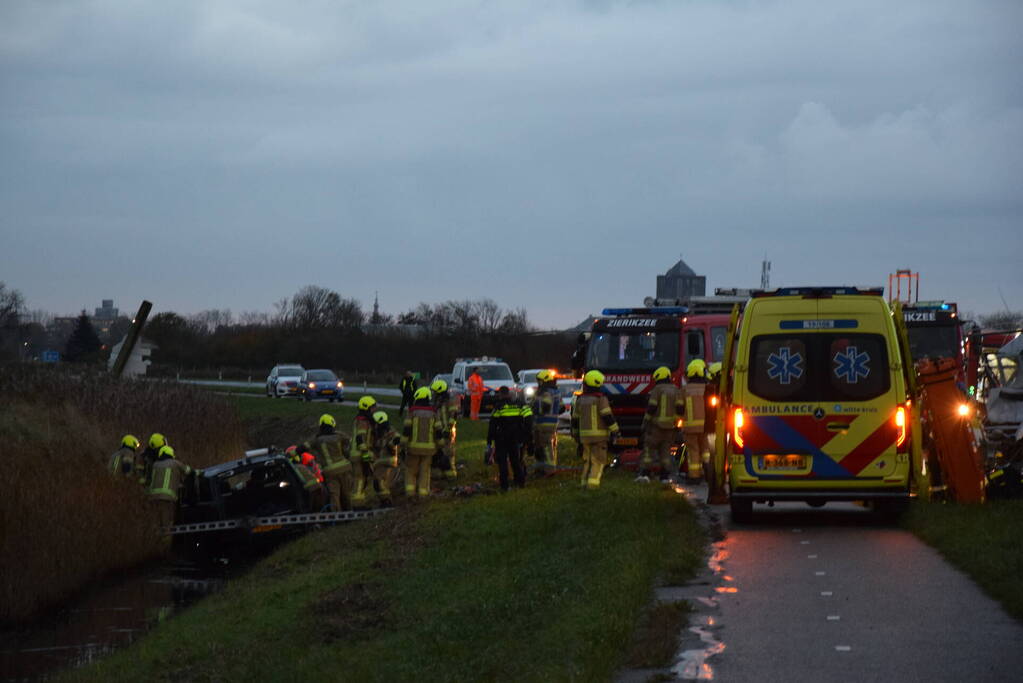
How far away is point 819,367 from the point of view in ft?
44.7

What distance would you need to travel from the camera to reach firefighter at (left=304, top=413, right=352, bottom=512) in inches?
861

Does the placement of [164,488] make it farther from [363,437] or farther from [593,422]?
[593,422]

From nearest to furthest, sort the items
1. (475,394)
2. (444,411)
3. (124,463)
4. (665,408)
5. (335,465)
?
(665,408) < (444,411) < (124,463) < (335,465) < (475,394)

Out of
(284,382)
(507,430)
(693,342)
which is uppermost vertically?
(693,342)

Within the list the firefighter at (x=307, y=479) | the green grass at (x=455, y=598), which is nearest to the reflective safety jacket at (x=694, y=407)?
the green grass at (x=455, y=598)

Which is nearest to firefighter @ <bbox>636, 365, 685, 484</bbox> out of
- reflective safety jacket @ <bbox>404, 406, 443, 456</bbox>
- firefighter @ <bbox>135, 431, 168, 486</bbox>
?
reflective safety jacket @ <bbox>404, 406, 443, 456</bbox>

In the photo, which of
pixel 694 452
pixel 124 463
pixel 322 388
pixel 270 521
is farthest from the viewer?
pixel 322 388

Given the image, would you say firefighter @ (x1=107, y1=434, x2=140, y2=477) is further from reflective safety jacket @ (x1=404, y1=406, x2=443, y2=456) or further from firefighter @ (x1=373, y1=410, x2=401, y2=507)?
reflective safety jacket @ (x1=404, y1=406, x2=443, y2=456)

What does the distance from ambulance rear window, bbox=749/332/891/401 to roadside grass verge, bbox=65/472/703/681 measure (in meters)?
1.78

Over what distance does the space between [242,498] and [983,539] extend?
1301cm

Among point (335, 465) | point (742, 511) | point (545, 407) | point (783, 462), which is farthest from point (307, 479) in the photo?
point (783, 462)

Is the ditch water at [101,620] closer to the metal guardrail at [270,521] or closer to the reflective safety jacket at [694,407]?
the metal guardrail at [270,521]

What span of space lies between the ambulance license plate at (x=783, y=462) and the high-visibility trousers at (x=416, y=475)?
25.4ft

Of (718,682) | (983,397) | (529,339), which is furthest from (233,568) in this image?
(529,339)
